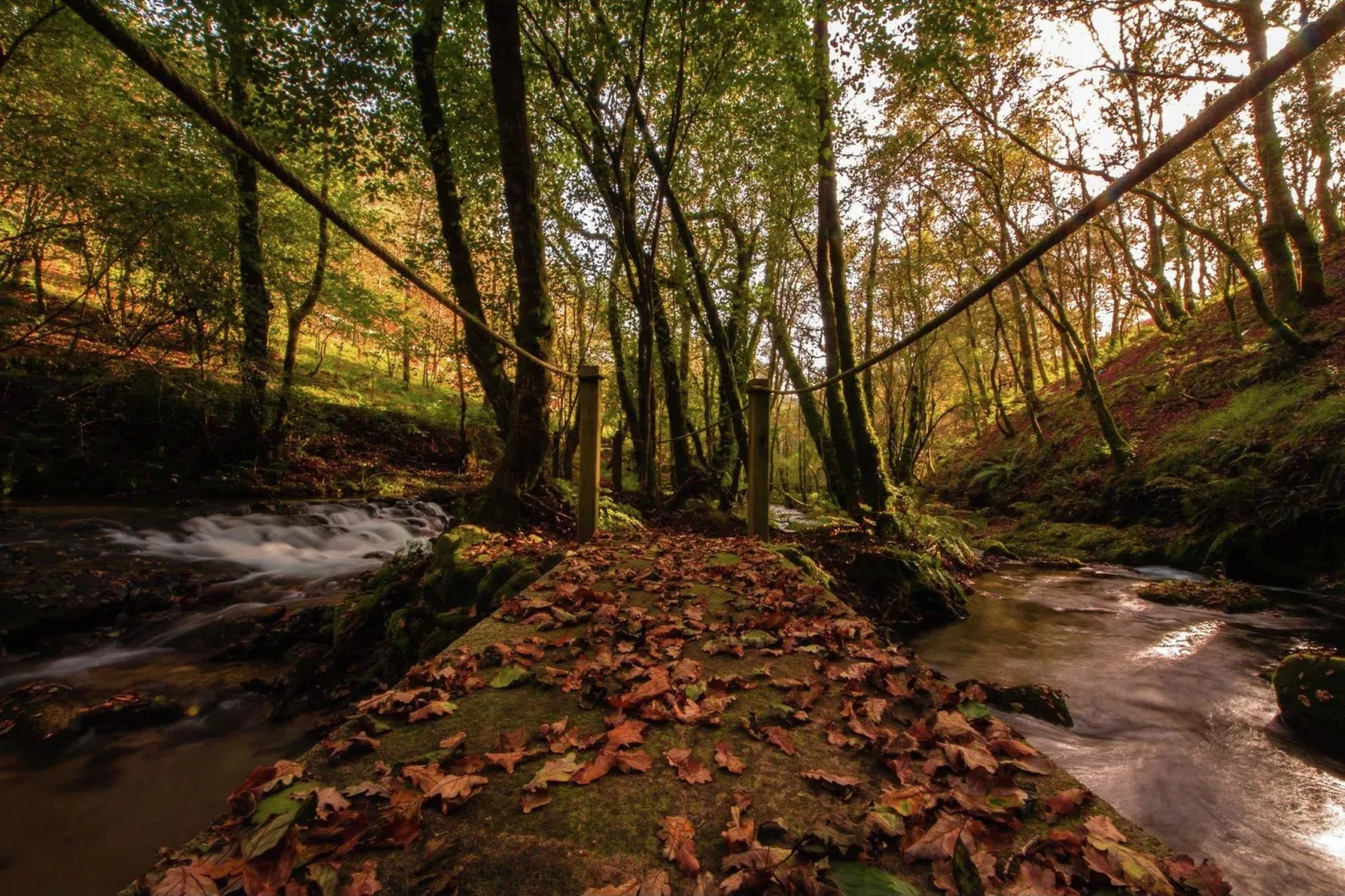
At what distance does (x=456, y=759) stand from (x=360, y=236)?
199 cm

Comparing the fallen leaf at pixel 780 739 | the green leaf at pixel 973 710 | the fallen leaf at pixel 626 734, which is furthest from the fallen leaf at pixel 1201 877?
the fallen leaf at pixel 626 734

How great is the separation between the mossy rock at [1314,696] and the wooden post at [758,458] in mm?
3723

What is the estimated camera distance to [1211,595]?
6.08 meters

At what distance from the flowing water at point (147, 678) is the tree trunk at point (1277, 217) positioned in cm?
1378

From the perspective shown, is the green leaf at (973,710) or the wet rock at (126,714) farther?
the wet rock at (126,714)

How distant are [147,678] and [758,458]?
554cm

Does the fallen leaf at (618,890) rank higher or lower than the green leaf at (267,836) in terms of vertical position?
lower

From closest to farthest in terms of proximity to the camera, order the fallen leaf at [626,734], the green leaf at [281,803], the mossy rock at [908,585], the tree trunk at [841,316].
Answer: the green leaf at [281,803]
the fallen leaf at [626,734]
the mossy rock at [908,585]
the tree trunk at [841,316]

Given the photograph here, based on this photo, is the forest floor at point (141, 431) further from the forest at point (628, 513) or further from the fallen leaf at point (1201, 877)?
the fallen leaf at point (1201, 877)

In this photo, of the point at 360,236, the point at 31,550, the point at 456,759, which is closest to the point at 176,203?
the point at 31,550

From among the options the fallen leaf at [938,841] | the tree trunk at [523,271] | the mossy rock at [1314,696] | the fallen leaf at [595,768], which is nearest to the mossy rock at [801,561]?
the tree trunk at [523,271]

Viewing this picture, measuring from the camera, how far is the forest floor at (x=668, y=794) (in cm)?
116

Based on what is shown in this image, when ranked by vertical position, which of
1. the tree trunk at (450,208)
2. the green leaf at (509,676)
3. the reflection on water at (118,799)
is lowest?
the reflection on water at (118,799)

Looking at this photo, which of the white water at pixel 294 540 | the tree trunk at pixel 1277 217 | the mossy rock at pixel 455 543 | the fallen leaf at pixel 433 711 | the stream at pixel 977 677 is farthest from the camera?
the tree trunk at pixel 1277 217
